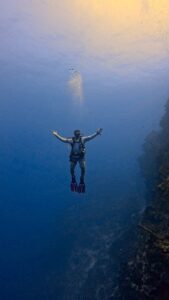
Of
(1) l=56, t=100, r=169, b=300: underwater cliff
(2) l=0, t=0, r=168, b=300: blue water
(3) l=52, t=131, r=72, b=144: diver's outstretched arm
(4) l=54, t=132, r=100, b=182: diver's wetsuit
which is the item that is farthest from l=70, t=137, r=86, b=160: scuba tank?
(2) l=0, t=0, r=168, b=300: blue water

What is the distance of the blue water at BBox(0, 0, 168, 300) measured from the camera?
122ft

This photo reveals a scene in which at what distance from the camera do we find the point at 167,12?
110 ft

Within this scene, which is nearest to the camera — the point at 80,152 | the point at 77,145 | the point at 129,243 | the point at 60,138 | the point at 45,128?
the point at 60,138

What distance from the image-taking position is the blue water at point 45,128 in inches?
1459

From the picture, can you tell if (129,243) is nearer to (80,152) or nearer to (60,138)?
(80,152)

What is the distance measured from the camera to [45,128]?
13588cm

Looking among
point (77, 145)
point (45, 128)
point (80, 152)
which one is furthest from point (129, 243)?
point (45, 128)

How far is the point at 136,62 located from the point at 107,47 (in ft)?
28.2

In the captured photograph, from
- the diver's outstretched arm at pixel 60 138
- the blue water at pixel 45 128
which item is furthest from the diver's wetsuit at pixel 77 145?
the blue water at pixel 45 128

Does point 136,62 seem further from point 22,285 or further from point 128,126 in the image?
point 128,126

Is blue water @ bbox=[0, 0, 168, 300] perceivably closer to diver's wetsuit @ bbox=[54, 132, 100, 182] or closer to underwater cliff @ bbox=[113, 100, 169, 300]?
underwater cliff @ bbox=[113, 100, 169, 300]

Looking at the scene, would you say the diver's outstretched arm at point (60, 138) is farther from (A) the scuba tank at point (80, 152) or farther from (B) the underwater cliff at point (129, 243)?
(B) the underwater cliff at point (129, 243)

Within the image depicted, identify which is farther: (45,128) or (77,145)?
(45,128)

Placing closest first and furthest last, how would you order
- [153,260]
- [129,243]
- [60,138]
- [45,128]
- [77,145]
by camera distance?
1. [153,260]
2. [60,138]
3. [77,145]
4. [129,243]
5. [45,128]
